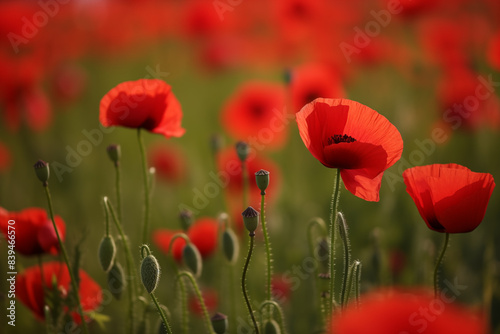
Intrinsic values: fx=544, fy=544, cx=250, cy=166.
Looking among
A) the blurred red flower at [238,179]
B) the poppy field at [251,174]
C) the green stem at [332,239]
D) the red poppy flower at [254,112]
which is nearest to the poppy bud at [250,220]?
the poppy field at [251,174]

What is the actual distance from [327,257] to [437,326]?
73 centimetres

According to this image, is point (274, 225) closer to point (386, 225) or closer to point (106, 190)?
point (386, 225)

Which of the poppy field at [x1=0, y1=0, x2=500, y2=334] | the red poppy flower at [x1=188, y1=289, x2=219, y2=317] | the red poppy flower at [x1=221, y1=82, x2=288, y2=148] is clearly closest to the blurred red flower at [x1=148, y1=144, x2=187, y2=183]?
the poppy field at [x1=0, y1=0, x2=500, y2=334]

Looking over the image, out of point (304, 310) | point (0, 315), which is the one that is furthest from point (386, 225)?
point (0, 315)

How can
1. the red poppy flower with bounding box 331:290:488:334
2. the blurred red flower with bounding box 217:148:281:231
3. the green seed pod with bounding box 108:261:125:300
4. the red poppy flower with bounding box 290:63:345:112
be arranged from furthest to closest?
the red poppy flower with bounding box 290:63:345:112 → the blurred red flower with bounding box 217:148:281:231 → the green seed pod with bounding box 108:261:125:300 → the red poppy flower with bounding box 331:290:488:334

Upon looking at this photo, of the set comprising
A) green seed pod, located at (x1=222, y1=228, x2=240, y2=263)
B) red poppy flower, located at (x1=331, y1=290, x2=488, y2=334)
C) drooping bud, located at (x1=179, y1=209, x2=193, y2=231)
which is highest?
red poppy flower, located at (x1=331, y1=290, x2=488, y2=334)

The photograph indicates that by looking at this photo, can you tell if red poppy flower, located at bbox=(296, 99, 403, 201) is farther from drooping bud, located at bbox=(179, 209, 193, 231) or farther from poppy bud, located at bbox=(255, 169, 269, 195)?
drooping bud, located at bbox=(179, 209, 193, 231)

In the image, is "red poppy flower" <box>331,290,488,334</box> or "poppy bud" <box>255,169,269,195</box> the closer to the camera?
"red poppy flower" <box>331,290,488,334</box>

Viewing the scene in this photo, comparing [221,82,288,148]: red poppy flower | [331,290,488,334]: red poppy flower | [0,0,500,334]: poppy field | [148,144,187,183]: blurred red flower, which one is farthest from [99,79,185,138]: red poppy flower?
[148,144,187,183]: blurred red flower

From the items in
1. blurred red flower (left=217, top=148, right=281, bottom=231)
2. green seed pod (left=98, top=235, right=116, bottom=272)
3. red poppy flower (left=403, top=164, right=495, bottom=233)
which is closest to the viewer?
red poppy flower (left=403, top=164, right=495, bottom=233)

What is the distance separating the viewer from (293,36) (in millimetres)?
2910

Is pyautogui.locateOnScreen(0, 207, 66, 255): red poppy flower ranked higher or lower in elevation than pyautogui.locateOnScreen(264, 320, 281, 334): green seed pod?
higher

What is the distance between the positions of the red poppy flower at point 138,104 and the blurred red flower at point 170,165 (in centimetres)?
151

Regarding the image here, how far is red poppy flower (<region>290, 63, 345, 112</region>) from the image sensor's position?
2426 millimetres
